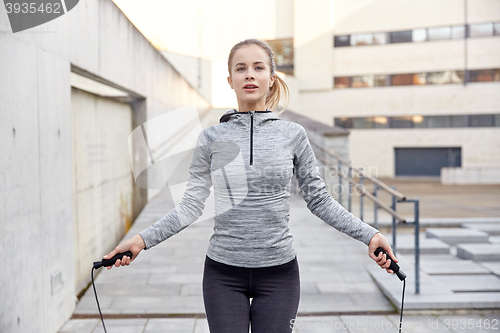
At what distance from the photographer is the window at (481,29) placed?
79.8ft

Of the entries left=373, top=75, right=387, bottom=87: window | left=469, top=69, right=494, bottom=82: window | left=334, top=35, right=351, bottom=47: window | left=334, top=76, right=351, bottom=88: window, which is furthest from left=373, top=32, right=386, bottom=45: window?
left=469, top=69, right=494, bottom=82: window

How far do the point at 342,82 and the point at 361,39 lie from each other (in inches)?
103

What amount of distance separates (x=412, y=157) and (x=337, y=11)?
945 cm

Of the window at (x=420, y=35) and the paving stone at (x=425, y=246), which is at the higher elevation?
the window at (x=420, y=35)

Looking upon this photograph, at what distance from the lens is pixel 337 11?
26016 mm

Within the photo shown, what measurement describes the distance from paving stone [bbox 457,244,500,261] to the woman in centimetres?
512

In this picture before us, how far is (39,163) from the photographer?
343 centimetres

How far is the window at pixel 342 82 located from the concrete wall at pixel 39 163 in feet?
74.8

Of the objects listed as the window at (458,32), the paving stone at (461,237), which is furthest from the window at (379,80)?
the paving stone at (461,237)

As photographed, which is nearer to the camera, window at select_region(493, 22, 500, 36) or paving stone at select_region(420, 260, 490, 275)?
paving stone at select_region(420, 260, 490, 275)

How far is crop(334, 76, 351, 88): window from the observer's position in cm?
2642

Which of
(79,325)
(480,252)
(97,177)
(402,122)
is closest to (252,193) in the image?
(79,325)

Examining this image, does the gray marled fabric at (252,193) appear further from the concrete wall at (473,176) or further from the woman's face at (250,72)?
the concrete wall at (473,176)

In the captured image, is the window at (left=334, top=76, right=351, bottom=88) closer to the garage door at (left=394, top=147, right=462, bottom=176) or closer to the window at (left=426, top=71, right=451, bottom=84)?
the window at (left=426, top=71, right=451, bottom=84)
